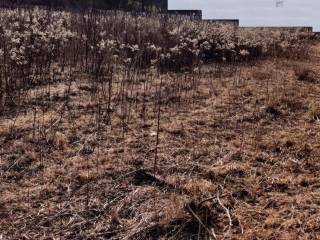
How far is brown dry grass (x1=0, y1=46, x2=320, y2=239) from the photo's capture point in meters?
3.11

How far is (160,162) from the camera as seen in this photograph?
13.3 feet

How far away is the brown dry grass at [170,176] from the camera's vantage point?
3105mm

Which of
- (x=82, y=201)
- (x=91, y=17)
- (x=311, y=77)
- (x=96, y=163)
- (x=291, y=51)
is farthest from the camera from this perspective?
(x=291, y=51)

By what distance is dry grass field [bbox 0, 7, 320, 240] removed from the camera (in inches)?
123

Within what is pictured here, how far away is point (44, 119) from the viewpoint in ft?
16.2

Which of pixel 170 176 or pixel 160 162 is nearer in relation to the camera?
pixel 170 176

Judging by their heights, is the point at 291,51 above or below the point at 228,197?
above

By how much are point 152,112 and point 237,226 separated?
97.4 inches

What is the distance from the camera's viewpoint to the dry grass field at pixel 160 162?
3129mm

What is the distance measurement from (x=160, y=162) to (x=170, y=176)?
0.29m

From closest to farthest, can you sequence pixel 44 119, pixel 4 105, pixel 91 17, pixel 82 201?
pixel 82 201 → pixel 44 119 → pixel 4 105 → pixel 91 17

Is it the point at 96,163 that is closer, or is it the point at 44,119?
the point at 96,163

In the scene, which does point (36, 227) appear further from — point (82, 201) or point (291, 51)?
point (291, 51)

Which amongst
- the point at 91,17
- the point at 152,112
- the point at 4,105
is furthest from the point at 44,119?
the point at 91,17
